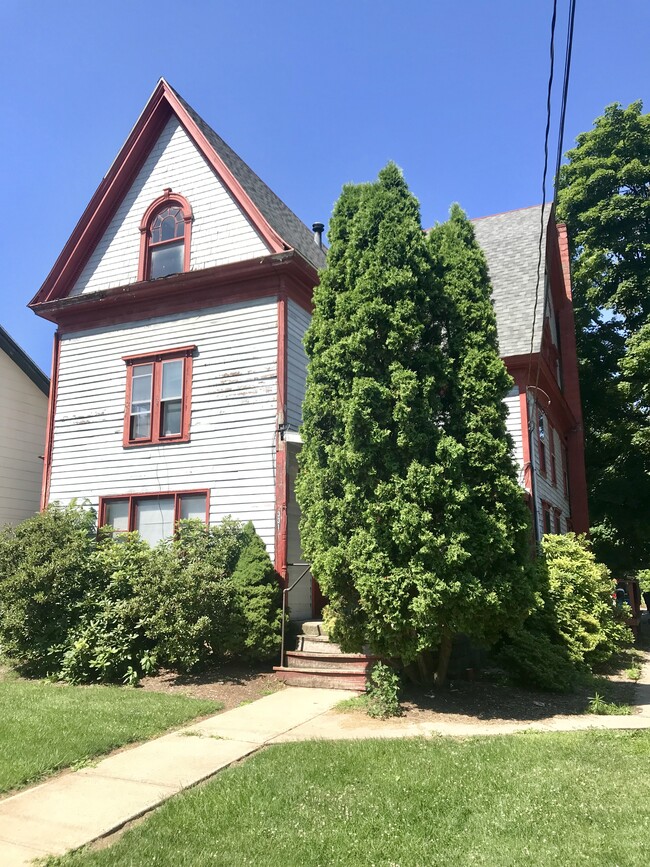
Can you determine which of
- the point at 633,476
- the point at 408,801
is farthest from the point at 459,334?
the point at 633,476

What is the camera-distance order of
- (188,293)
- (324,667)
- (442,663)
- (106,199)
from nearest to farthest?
1. (442,663)
2. (324,667)
3. (188,293)
4. (106,199)

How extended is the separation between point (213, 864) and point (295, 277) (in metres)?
10.5

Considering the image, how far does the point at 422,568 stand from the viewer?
25.1ft

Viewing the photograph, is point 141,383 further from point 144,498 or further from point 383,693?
point 383,693

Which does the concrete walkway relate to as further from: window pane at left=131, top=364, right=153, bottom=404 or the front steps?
window pane at left=131, top=364, right=153, bottom=404

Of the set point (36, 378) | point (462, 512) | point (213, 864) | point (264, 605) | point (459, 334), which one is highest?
point (36, 378)

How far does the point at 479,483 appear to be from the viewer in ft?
26.6

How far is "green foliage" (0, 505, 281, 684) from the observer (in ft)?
32.0

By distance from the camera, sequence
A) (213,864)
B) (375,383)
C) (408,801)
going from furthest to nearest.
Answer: (375,383) → (408,801) → (213,864)

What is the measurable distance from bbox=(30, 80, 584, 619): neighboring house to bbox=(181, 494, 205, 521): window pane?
27 mm

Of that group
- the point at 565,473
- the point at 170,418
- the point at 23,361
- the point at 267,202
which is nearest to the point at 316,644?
the point at 170,418

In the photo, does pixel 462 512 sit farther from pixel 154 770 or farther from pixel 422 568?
pixel 154 770

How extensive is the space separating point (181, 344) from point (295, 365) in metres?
2.53

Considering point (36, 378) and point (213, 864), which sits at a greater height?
point (36, 378)
